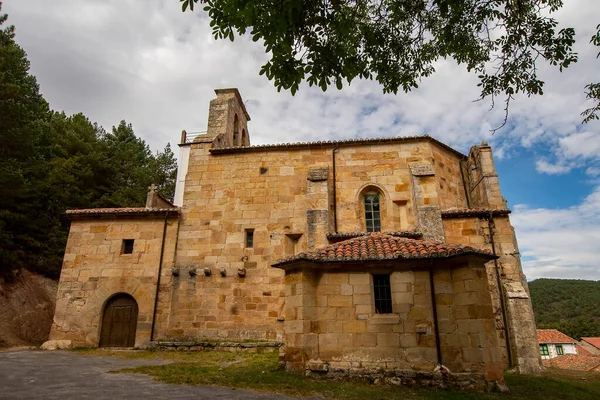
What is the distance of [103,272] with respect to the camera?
49.9ft

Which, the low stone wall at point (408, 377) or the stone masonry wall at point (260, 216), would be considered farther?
the stone masonry wall at point (260, 216)

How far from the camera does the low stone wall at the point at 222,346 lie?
1352 cm

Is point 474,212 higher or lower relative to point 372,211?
lower

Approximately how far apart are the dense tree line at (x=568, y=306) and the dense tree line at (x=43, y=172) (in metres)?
62.4

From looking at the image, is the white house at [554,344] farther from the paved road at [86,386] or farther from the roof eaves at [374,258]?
the paved road at [86,386]

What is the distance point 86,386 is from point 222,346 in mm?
7147

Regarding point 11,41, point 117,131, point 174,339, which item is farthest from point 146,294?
point 117,131

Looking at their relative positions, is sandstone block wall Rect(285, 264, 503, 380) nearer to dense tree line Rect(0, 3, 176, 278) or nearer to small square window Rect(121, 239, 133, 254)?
small square window Rect(121, 239, 133, 254)

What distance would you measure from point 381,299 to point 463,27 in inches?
252

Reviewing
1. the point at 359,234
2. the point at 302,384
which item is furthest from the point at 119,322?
the point at 359,234

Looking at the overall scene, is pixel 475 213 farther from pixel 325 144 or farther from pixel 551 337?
pixel 551 337

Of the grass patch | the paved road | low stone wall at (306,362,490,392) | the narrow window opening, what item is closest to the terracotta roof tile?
the grass patch

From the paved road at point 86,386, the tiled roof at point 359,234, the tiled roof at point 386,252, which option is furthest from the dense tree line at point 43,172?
the tiled roof at point 386,252

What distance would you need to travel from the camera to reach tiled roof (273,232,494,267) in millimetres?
8711
